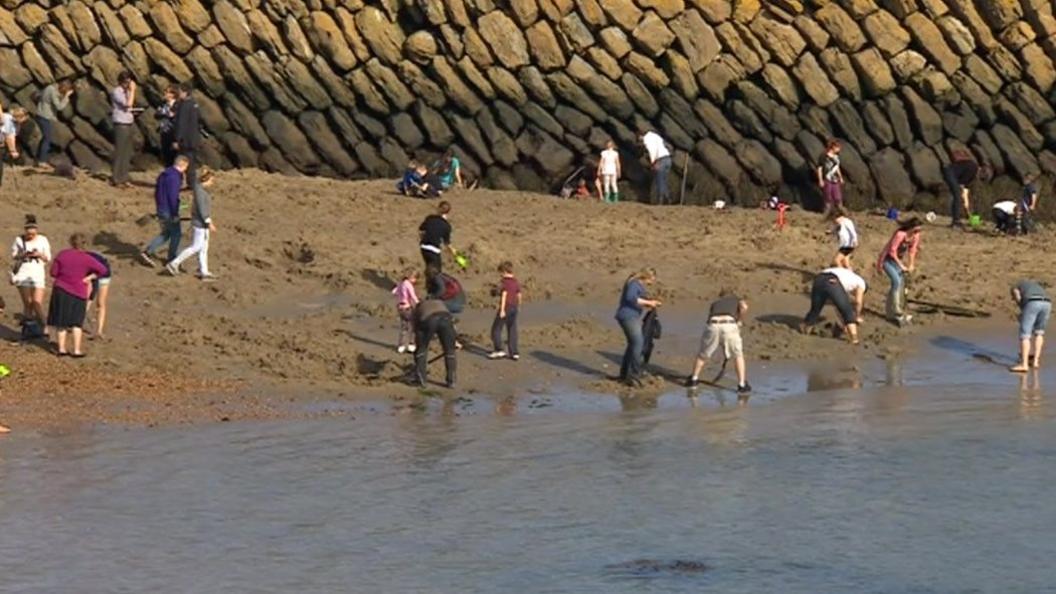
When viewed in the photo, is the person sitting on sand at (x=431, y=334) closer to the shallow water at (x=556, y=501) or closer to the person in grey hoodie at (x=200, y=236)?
the shallow water at (x=556, y=501)

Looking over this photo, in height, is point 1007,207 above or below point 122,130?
below

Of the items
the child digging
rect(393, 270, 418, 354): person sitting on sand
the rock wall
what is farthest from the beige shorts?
the rock wall

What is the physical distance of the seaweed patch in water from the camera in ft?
56.1

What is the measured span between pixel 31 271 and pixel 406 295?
3.99 metres

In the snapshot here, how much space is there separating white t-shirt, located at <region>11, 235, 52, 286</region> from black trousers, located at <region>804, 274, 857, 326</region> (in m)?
8.70

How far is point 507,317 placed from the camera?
26.5 metres

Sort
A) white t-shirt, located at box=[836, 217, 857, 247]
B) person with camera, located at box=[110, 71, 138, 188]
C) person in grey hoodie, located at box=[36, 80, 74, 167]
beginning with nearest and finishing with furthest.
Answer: white t-shirt, located at box=[836, 217, 857, 247]
person with camera, located at box=[110, 71, 138, 188]
person in grey hoodie, located at box=[36, 80, 74, 167]

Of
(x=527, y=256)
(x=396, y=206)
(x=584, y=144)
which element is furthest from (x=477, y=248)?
(x=584, y=144)

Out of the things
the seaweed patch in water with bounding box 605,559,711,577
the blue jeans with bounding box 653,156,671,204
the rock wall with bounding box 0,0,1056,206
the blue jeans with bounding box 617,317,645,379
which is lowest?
the seaweed patch in water with bounding box 605,559,711,577

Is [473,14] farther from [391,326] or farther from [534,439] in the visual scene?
[534,439]

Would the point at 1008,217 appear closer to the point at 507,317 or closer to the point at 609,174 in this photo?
the point at 609,174

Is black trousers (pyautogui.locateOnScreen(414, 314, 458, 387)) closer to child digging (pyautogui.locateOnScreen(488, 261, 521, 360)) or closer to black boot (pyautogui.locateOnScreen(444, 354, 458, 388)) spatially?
black boot (pyautogui.locateOnScreen(444, 354, 458, 388))

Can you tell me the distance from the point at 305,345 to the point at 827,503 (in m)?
8.59

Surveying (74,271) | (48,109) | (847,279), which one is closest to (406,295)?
(74,271)
